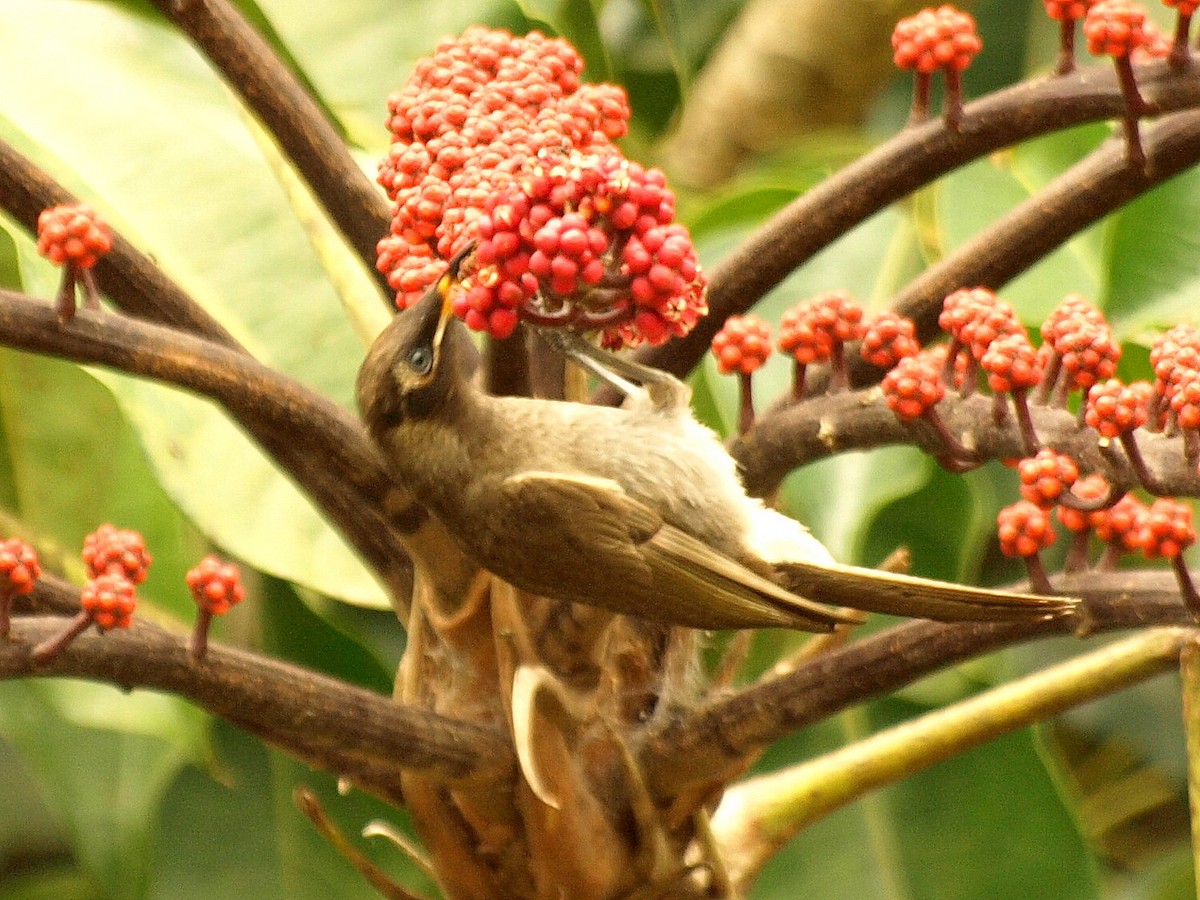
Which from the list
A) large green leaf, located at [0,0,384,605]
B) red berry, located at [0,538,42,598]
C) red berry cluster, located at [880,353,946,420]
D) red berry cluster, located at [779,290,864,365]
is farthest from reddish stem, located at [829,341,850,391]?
large green leaf, located at [0,0,384,605]

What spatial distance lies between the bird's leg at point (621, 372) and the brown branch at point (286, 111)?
0.17 meters

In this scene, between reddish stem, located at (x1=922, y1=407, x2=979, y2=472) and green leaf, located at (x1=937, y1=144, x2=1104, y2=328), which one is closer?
reddish stem, located at (x1=922, y1=407, x2=979, y2=472)

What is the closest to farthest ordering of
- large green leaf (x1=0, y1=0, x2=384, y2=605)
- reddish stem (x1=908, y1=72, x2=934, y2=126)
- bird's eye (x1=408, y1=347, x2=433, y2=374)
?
reddish stem (x1=908, y1=72, x2=934, y2=126) < bird's eye (x1=408, y1=347, x2=433, y2=374) < large green leaf (x1=0, y1=0, x2=384, y2=605)

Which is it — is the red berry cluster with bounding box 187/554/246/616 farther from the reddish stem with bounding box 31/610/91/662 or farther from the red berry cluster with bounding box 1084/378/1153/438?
the red berry cluster with bounding box 1084/378/1153/438

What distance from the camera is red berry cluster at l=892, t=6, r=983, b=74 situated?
1.11 metres

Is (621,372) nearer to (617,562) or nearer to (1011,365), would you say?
(617,562)

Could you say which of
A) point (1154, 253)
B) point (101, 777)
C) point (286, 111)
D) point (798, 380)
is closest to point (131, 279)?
point (286, 111)

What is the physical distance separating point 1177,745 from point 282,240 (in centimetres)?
148

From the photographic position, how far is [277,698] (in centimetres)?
101

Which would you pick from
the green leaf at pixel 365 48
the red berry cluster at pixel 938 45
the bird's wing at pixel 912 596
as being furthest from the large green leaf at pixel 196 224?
the red berry cluster at pixel 938 45

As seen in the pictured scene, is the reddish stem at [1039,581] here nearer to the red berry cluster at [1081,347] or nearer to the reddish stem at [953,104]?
the red berry cluster at [1081,347]

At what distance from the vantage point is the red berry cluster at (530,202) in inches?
37.8

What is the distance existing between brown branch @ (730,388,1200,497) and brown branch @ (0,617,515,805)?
307mm

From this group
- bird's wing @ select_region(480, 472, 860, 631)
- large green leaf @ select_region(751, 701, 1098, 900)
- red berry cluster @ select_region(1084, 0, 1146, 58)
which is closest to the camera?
red berry cluster @ select_region(1084, 0, 1146, 58)
